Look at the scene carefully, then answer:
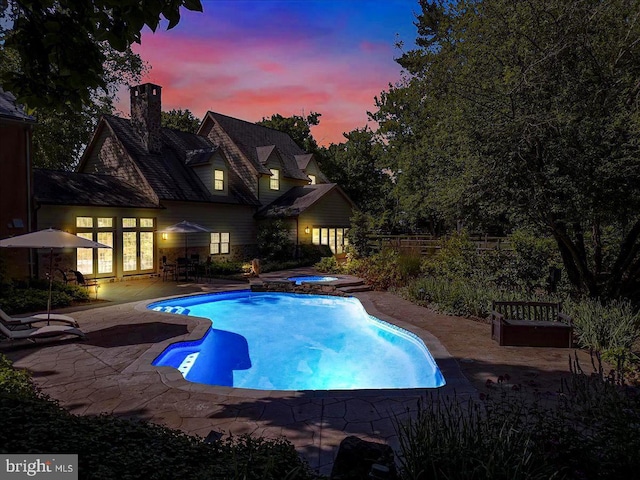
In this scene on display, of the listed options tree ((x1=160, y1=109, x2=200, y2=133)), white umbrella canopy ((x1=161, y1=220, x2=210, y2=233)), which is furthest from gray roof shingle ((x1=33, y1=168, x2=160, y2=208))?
tree ((x1=160, y1=109, x2=200, y2=133))

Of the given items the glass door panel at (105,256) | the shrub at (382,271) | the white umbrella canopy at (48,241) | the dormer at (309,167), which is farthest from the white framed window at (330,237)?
the white umbrella canopy at (48,241)

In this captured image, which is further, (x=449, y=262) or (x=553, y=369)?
(x=449, y=262)

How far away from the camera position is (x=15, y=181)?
575 inches

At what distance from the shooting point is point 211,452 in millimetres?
3297

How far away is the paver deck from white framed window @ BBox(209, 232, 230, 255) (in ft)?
41.7

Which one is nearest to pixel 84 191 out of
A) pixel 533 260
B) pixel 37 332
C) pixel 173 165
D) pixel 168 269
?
pixel 168 269

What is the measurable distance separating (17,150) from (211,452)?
1692cm

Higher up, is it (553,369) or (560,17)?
(560,17)

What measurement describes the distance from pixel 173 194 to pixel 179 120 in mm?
21922

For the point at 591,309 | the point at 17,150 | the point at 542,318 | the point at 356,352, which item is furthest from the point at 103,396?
the point at 17,150

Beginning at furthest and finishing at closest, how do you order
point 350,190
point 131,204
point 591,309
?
point 350,190 → point 131,204 → point 591,309

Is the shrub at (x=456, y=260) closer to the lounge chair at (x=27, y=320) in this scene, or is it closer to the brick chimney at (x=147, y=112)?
the lounge chair at (x=27, y=320)

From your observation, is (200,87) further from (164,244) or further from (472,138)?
(472,138)

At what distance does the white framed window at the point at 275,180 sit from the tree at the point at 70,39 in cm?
2351
